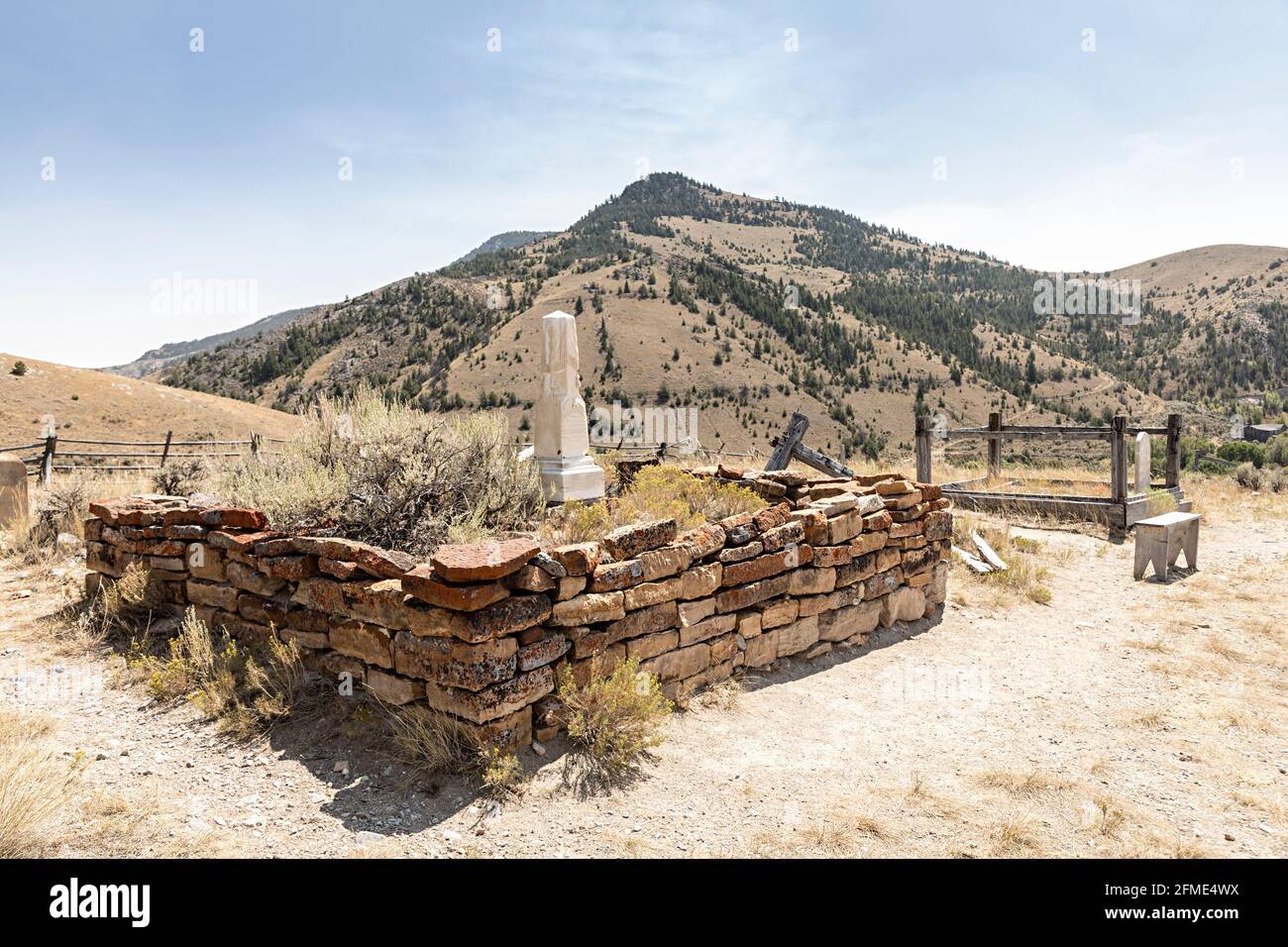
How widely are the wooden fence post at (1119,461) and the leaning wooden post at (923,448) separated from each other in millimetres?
2724

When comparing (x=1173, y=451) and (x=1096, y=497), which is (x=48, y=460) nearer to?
(x=1096, y=497)

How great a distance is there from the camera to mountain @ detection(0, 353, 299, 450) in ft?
105

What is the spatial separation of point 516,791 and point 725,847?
1077 millimetres

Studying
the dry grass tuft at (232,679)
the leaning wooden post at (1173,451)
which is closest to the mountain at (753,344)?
the leaning wooden post at (1173,451)

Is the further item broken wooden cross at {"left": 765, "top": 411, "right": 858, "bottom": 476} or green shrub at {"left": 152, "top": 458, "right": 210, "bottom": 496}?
broken wooden cross at {"left": 765, "top": 411, "right": 858, "bottom": 476}

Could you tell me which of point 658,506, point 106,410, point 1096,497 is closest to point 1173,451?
point 1096,497

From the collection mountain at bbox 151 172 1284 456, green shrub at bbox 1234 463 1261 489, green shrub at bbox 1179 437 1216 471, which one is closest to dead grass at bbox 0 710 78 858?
green shrub at bbox 1234 463 1261 489

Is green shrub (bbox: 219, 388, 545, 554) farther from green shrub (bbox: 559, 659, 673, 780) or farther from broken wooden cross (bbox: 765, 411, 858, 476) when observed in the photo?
broken wooden cross (bbox: 765, 411, 858, 476)

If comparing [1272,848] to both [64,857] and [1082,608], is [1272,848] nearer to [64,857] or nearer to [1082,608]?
[1082,608]

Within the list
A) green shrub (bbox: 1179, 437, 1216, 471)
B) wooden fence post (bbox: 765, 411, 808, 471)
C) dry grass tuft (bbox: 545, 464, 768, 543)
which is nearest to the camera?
dry grass tuft (bbox: 545, 464, 768, 543)

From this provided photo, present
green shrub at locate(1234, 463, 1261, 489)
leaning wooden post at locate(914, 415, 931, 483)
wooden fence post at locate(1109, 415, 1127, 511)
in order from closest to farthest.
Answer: wooden fence post at locate(1109, 415, 1127, 511), leaning wooden post at locate(914, 415, 931, 483), green shrub at locate(1234, 463, 1261, 489)

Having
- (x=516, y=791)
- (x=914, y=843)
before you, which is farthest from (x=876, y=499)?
(x=516, y=791)

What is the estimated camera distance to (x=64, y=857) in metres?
2.92

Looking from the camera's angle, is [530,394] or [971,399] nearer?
[530,394]
